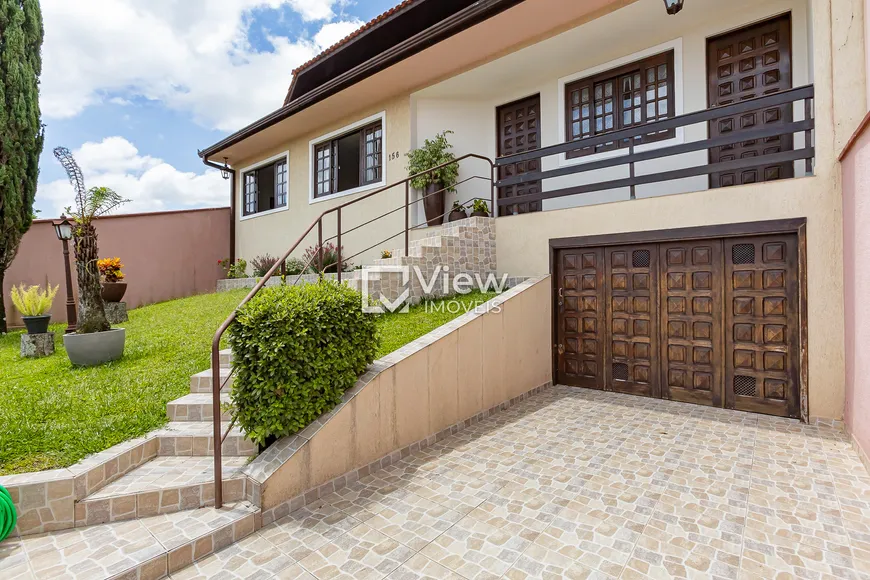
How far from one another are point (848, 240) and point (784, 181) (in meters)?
0.95

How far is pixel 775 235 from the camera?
16.3 feet

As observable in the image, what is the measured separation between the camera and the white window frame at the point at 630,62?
264 inches

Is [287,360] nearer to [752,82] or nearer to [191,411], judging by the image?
[191,411]

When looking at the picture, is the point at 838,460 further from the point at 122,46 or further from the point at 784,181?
the point at 122,46

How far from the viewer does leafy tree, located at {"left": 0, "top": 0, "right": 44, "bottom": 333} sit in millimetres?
A: 8117

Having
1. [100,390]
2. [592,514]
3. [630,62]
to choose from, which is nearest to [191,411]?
[100,390]

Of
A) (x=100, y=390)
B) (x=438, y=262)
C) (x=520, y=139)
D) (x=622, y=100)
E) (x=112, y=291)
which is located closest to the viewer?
(x=100, y=390)

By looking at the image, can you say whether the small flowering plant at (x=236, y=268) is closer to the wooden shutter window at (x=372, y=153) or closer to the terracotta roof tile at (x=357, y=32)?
the wooden shutter window at (x=372, y=153)

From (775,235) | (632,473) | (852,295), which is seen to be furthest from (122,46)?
(852,295)

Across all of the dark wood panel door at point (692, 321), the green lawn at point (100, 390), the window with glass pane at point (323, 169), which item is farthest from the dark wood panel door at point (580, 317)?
the window with glass pane at point (323, 169)

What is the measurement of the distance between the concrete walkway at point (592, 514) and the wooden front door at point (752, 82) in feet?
12.7

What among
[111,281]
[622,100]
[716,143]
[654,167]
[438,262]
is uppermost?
[622,100]

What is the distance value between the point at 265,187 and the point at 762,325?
13.8m

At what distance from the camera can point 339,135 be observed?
34.6ft
